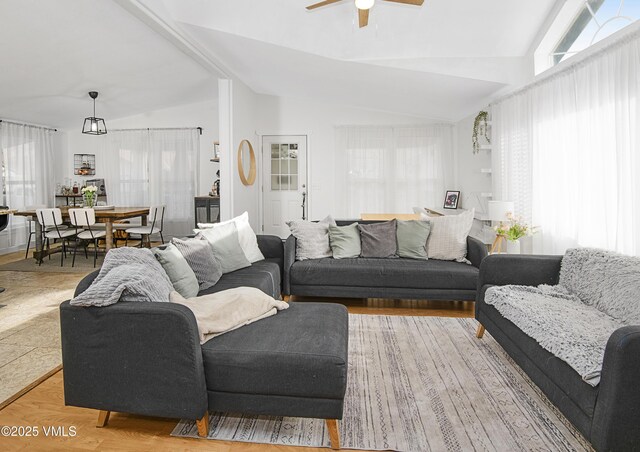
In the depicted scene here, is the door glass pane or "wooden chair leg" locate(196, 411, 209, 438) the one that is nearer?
"wooden chair leg" locate(196, 411, 209, 438)

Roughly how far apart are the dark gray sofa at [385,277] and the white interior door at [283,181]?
385 centimetres

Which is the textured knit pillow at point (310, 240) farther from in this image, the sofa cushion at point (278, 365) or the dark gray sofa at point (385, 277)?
the sofa cushion at point (278, 365)

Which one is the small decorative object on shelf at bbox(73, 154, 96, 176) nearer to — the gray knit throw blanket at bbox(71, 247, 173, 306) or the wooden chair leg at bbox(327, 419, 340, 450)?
the gray knit throw blanket at bbox(71, 247, 173, 306)

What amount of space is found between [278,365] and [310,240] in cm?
239

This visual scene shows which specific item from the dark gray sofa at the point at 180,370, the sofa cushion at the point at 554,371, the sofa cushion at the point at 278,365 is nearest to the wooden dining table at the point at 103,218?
the dark gray sofa at the point at 180,370

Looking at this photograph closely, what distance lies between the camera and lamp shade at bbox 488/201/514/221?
4293mm

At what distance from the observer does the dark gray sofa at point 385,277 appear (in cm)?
372

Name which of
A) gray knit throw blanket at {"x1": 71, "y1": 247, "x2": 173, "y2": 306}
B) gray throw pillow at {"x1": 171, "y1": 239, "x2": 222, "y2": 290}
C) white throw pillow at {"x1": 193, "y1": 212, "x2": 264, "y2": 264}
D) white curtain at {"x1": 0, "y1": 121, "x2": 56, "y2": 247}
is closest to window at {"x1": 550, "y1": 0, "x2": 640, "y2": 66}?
white throw pillow at {"x1": 193, "y1": 212, "x2": 264, "y2": 264}

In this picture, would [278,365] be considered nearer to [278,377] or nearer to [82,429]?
[278,377]

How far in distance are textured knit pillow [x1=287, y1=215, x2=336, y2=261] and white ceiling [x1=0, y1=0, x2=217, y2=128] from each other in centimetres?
277

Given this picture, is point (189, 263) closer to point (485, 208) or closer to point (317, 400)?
point (317, 400)

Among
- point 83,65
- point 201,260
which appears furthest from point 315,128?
point 201,260

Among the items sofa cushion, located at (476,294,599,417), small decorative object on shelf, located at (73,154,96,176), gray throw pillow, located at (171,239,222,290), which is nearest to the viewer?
sofa cushion, located at (476,294,599,417)

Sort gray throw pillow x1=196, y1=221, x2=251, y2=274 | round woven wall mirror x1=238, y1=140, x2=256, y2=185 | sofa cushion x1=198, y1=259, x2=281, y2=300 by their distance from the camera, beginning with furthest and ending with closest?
round woven wall mirror x1=238, y1=140, x2=256, y2=185 < gray throw pillow x1=196, y1=221, x2=251, y2=274 < sofa cushion x1=198, y1=259, x2=281, y2=300
